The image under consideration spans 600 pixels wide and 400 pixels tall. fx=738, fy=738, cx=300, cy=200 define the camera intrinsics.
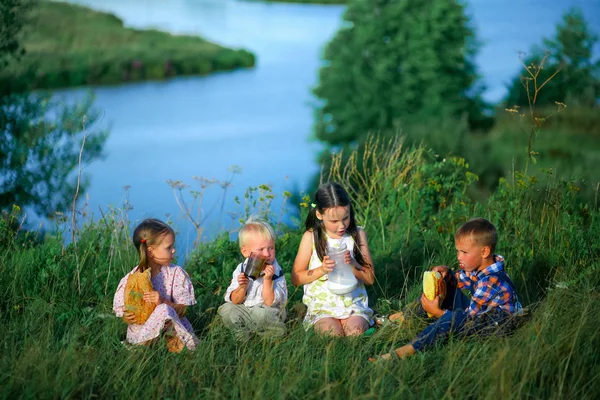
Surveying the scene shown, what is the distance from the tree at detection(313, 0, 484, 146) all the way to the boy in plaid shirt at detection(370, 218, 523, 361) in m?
28.8

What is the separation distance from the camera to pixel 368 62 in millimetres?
35125

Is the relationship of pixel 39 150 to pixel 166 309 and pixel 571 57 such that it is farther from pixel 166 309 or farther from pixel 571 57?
pixel 571 57

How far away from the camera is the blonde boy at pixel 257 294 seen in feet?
14.5

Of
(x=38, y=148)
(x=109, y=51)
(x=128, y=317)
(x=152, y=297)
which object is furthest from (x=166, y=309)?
(x=109, y=51)

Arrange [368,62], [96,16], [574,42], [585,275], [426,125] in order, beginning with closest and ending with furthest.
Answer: [585,275] < [426,125] < [368,62] < [574,42] < [96,16]

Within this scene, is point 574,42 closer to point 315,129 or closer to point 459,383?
point 315,129

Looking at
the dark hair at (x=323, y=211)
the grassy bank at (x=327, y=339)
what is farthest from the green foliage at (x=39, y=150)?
the dark hair at (x=323, y=211)

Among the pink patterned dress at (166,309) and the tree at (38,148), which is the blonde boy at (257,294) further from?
the tree at (38,148)

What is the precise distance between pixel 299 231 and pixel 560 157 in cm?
2181

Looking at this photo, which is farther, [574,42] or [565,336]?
[574,42]

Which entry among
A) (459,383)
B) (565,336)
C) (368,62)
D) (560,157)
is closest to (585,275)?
(565,336)

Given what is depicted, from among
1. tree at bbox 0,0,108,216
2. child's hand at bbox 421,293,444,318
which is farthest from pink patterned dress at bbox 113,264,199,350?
tree at bbox 0,0,108,216

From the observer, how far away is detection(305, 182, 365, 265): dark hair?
4.60 m

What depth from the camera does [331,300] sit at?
4773 millimetres
